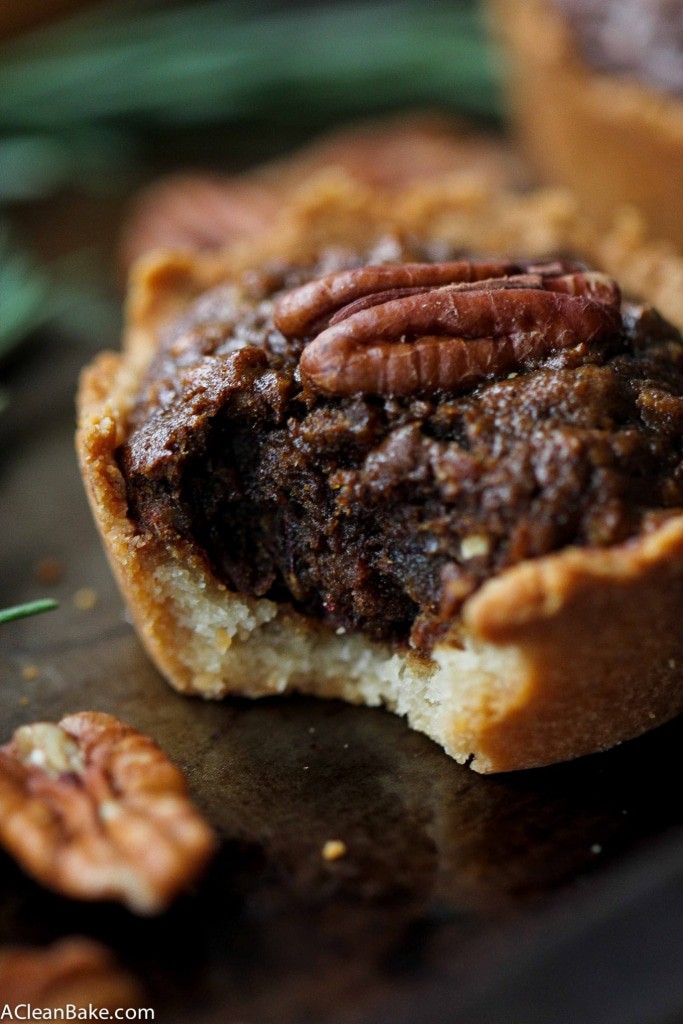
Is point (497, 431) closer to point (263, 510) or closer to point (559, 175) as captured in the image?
point (263, 510)

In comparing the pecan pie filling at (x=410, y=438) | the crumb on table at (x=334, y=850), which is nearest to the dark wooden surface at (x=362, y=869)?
the crumb on table at (x=334, y=850)

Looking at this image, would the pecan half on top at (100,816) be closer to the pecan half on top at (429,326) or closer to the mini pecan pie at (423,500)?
the mini pecan pie at (423,500)

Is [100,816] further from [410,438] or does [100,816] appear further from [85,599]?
[85,599]

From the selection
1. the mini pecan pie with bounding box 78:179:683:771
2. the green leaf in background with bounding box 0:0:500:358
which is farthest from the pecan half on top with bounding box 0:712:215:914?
the green leaf in background with bounding box 0:0:500:358

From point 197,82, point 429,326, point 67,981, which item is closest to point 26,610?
point 67,981

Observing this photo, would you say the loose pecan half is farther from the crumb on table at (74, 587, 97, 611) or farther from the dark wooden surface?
the crumb on table at (74, 587, 97, 611)
